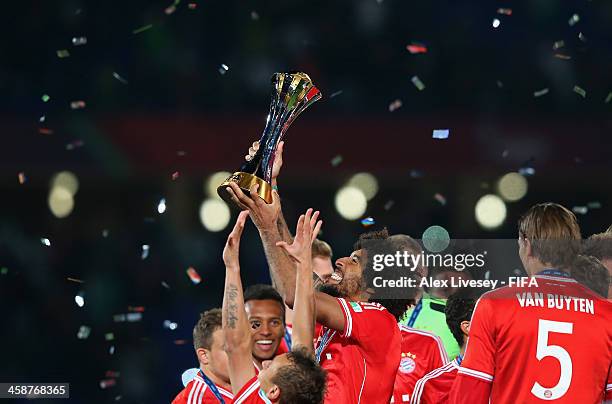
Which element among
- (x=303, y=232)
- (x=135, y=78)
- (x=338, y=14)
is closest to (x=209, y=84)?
(x=135, y=78)

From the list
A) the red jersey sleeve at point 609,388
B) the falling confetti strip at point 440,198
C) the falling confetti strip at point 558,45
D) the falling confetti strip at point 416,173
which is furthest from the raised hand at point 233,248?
the falling confetti strip at point 558,45

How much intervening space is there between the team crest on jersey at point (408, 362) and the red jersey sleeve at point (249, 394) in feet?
4.39

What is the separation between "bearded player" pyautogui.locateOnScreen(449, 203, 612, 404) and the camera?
2.50 metres

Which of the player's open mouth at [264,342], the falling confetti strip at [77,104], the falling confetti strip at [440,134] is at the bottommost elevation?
the player's open mouth at [264,342]

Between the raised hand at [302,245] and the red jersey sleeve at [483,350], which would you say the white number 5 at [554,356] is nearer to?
the red jersey sleeve at [483,350]

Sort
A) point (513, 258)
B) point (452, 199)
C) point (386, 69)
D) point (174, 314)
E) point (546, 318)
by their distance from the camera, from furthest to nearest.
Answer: point (386, 69)
point (452, 199)
point (174, 314)
point (513, 258)
point (546, 318)

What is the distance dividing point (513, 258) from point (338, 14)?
5149 mm

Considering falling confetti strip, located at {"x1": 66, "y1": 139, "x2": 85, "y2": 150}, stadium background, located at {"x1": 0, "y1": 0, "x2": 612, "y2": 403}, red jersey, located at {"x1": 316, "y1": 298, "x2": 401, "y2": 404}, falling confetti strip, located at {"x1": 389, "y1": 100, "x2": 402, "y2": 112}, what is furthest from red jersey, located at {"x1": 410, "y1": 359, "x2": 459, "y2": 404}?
falling confetti strip, located at {"x1": 66, "y1": 139, "x2": 85, "y2": 150}

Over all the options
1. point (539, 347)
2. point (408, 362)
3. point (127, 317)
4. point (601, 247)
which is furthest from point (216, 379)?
point (127, 317)

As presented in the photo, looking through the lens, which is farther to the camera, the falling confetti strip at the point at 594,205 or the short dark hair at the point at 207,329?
the falling confetti strip at the point at 594,205

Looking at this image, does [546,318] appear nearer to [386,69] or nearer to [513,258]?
[513,258]

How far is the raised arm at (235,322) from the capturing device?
2.45m

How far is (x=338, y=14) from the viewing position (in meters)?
8.55

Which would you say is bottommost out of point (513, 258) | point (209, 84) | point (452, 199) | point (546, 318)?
point (546, 318)
